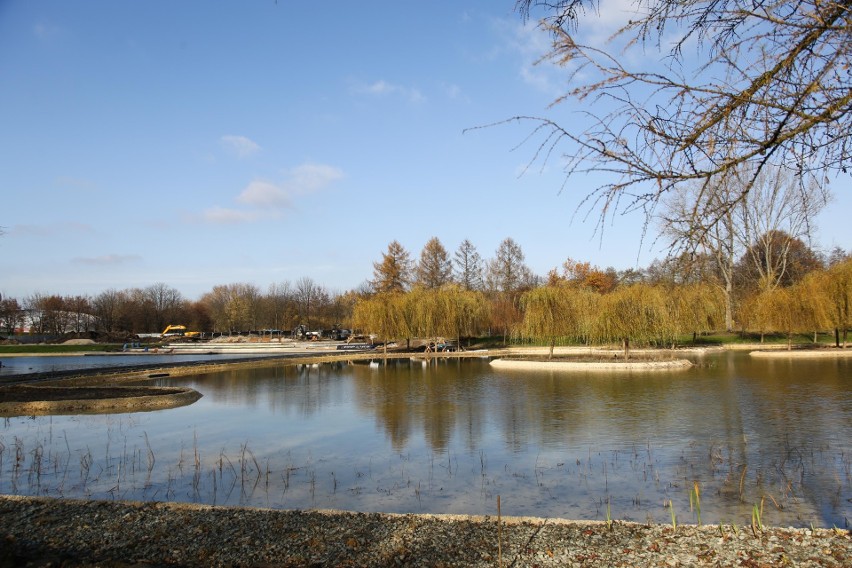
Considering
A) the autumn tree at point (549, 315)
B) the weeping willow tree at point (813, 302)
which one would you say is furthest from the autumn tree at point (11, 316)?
the weeping willow tree at point (813, 302)

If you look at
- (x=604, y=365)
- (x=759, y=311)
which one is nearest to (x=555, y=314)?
(x=604, y=365)

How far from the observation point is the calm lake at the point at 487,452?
8180 mm

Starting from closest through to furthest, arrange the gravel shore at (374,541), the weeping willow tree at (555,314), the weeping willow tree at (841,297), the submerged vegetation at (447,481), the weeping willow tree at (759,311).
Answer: the gravel shore at (374,541)
the submerged vegetation at (447,481)
the weeping willow tree at (555,314)
the weeping willow tree at (841,297)
the weeping willow tree at (759,311)

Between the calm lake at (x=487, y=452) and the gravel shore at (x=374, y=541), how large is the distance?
0.87 meters

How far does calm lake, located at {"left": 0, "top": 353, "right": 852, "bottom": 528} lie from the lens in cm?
818

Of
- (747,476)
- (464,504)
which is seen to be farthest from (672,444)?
(464,504)

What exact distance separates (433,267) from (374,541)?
194 feet

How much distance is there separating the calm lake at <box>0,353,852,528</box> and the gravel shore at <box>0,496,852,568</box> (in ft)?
2.86

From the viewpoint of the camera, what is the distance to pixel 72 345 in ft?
216

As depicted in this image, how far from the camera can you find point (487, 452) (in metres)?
11.5

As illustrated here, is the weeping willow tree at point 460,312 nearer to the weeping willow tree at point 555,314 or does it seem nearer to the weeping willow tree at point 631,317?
the weeping willow tree at point 555,314

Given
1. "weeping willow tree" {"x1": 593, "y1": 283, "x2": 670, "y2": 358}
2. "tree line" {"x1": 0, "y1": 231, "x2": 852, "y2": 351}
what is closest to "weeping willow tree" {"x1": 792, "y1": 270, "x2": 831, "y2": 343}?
"tree line" {"x1": 0, "y1": 231, "x2": 852, "y2": 351}

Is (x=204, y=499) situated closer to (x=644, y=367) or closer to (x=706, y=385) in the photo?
(x=706, y=385)

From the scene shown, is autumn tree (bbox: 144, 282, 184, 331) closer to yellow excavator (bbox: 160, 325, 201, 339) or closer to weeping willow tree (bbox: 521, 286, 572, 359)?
yellow excavator (bbox: 160, 325, 201, 339)
